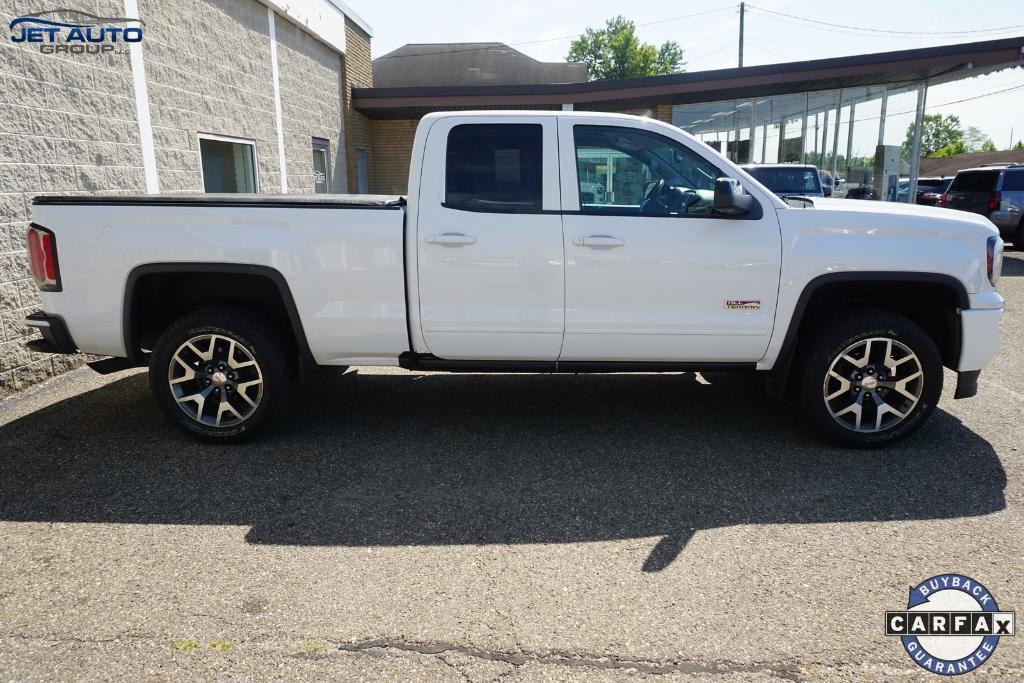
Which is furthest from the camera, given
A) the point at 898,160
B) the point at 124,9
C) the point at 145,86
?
the point at 898,160

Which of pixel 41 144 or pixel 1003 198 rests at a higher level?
pixel 41 144

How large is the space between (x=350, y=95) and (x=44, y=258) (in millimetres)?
13991

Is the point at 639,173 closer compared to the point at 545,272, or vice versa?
the point at 545,272

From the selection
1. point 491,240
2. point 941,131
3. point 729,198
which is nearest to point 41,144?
point 491,240

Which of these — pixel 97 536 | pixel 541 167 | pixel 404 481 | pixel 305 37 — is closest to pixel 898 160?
pixel 305 37

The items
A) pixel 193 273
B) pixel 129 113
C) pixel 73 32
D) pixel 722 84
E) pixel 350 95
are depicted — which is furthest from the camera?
pixel 350 95

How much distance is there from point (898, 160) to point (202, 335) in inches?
764

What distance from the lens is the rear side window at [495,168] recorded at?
4.47 meters

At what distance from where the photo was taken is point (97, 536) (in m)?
3.60

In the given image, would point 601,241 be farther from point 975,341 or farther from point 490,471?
point 975,341

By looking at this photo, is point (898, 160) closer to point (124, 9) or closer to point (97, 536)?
point (124, 9)

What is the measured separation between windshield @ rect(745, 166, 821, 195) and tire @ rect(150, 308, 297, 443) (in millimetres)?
10712

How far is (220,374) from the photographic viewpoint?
467cm

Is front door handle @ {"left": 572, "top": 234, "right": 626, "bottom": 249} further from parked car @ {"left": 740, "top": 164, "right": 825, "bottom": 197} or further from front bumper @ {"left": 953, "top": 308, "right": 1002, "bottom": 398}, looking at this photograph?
parked car @ {"left": 740, "top": 164, "right": 825, "bottom": 197}
